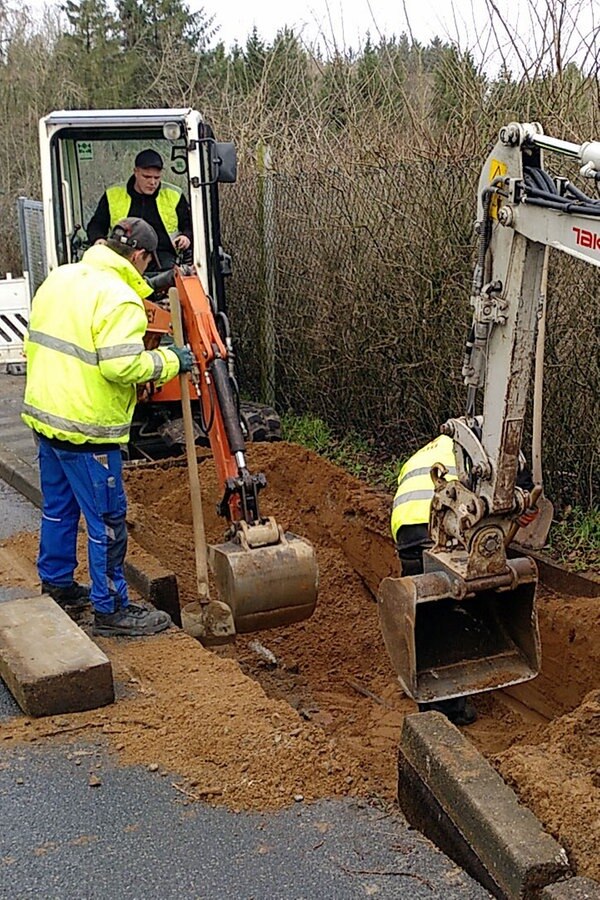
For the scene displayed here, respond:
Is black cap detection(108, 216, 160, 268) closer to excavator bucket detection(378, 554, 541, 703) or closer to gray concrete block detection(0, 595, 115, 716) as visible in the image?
gray concrete block detection(0, 595, 115, 716)

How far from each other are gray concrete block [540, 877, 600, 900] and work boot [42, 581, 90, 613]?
11.1 feet

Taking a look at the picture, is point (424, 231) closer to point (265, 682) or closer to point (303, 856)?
point (265, 682)

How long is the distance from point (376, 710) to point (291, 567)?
3.17 ft

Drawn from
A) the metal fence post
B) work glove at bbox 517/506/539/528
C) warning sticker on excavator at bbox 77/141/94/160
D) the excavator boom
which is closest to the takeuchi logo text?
work glove at bbox 517/506/539/528

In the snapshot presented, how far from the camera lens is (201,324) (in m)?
5.59

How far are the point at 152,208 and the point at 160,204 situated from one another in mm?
97

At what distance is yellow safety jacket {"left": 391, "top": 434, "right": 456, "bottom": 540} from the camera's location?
493 cm


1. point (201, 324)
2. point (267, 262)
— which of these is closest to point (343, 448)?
point (267, 262)

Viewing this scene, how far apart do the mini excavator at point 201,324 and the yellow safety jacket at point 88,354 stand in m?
0.49

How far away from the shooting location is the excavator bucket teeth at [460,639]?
4348mm

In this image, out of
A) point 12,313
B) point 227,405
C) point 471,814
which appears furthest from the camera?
point 12,313

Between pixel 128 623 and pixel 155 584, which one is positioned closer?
pixel 128 623

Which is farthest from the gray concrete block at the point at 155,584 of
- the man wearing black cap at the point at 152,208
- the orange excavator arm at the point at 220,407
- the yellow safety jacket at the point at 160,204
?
the yellow safety jacket at the point at 160,204

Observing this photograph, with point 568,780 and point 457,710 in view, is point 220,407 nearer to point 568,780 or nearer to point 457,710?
point 457,710
